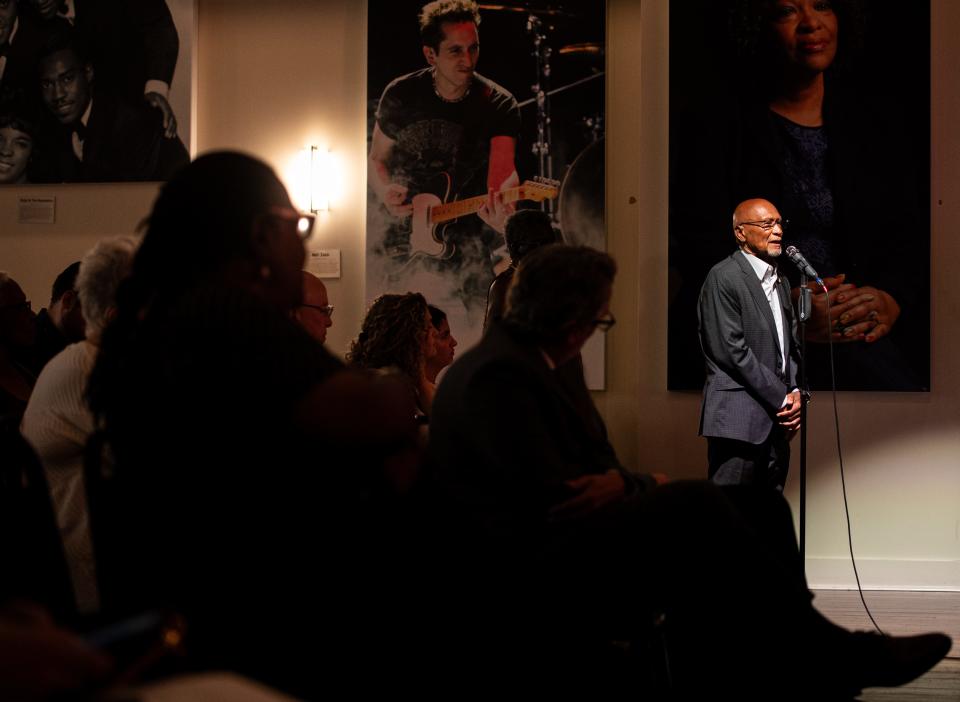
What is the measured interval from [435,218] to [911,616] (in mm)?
3229

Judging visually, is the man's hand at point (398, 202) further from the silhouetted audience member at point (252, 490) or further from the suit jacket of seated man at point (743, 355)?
the silhouetted audience member at point (252, 490)

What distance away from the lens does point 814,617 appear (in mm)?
1914

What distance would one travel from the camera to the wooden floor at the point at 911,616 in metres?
2.88

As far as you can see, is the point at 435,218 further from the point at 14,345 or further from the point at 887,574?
the point at 887,574

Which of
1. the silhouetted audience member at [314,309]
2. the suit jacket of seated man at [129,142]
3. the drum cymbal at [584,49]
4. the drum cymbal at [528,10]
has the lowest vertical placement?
the silhouetted audience member at [314,309]

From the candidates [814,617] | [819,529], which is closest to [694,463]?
[819,529]

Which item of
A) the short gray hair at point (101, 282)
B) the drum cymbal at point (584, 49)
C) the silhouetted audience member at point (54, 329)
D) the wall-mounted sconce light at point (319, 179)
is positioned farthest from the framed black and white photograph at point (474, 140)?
the short gray hair at point (101, 282)

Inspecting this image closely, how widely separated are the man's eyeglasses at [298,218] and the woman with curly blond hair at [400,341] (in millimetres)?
1684

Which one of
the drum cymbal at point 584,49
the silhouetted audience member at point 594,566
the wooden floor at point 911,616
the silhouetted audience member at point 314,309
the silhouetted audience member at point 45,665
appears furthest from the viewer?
the drum cymbal at point 584,49

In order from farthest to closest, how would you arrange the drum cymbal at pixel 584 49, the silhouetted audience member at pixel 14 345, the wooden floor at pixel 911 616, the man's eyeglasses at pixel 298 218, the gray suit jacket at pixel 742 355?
the drum cymbal at pixel 584 49, the gray suit jacket at pixel 742 355, the silhouetted audience member at pixel 14 345, the wooden floor at pixel 911 616, the man's eyeglasses at pixel 298 218

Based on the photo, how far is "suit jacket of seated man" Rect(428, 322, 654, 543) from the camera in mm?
Result: 1869

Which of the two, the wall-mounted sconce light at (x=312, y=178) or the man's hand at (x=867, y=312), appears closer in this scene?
the man's hand at (x=867, y=312)

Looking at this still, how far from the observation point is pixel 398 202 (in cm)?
569

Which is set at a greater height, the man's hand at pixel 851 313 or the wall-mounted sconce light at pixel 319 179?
the wall-mounted sconce light at pixel 319 179
